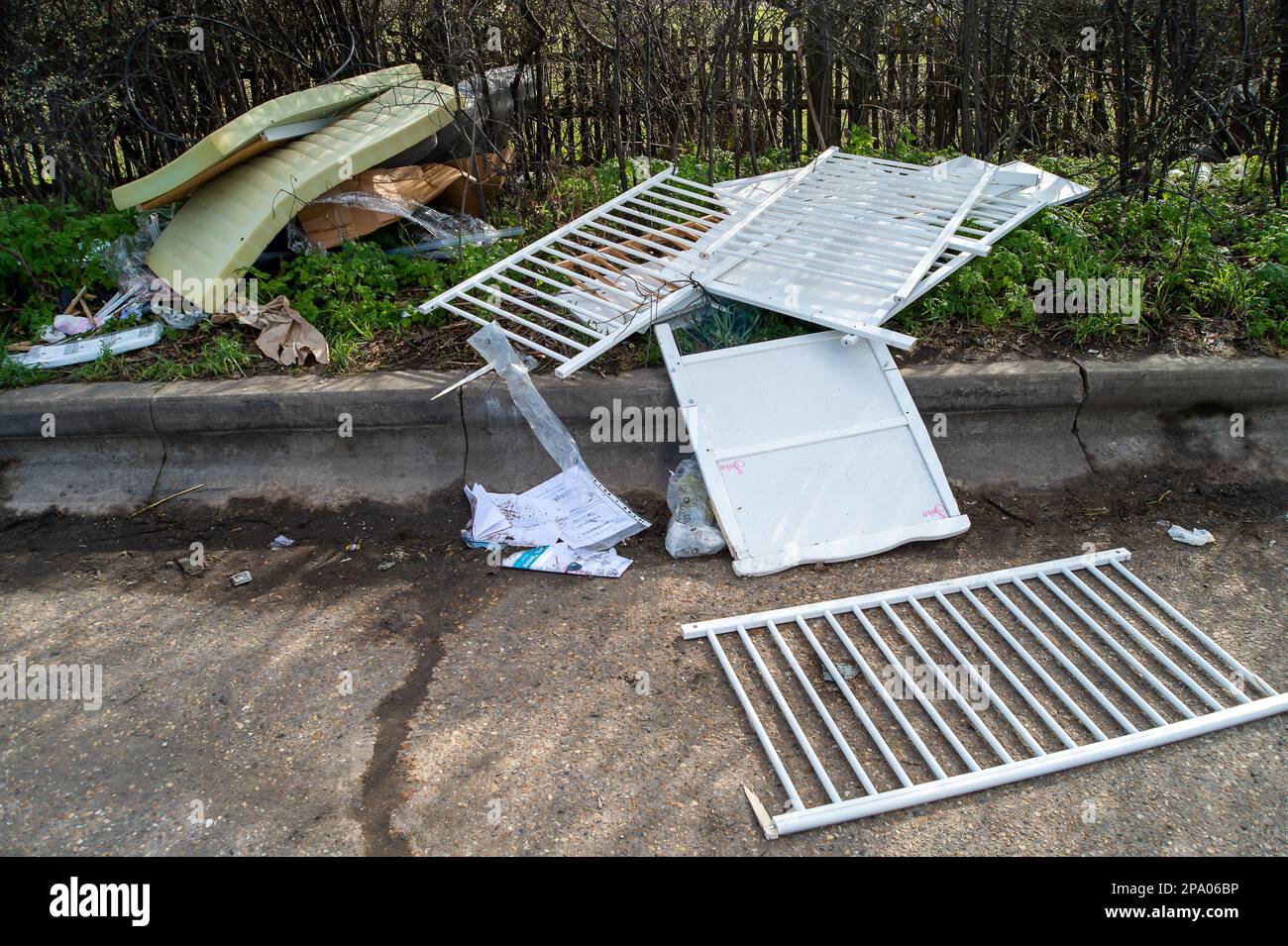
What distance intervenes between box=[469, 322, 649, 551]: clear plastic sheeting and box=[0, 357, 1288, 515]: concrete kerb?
0.07 meters

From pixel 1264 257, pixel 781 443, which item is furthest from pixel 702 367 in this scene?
pixel 1264 257

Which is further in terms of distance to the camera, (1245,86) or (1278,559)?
(1245,86)

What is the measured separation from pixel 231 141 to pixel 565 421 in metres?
2.11

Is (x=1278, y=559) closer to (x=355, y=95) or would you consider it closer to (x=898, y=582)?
(x=898, y=582)

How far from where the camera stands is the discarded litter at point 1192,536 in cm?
346

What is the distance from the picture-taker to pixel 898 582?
3.31 meters

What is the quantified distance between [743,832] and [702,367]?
2.03 meters

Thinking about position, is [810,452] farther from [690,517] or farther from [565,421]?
[565,421]

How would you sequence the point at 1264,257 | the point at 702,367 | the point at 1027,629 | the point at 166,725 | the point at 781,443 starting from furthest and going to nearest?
the point at 1264,257 < the point at 702,367 < the point at 781,443 < the point at 1027,629 < the point at 166,725

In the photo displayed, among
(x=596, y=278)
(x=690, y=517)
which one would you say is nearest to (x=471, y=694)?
(x=690, y=517)

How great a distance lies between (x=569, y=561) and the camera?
11.3ft

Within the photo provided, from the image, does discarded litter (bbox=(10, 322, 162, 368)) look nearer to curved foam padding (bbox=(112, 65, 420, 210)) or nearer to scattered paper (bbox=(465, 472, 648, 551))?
curved foam padding (bbox=(112, 65, 420, 210))

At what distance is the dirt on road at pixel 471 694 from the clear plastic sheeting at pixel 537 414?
26cm

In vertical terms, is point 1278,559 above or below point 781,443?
below
